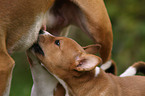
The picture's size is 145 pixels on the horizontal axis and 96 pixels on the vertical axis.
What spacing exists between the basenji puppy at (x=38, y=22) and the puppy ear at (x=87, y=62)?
449 millimetres

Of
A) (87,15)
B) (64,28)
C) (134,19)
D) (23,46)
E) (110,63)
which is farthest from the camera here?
(134,19)

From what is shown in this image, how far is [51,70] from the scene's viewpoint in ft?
9.80

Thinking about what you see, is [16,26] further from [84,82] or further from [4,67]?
[84,82]

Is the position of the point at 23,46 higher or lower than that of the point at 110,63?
higher

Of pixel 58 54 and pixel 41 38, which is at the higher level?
pixel 41 38

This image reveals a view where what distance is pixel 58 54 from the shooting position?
2953mm

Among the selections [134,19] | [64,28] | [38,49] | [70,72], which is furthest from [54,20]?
[134,19]

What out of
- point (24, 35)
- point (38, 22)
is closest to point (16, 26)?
point (24, 35)

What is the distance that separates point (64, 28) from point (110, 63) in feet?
2.35

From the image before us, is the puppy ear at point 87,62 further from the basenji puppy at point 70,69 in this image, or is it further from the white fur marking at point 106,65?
the white fur marking at point 106,65

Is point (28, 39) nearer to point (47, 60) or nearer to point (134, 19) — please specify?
point (47, 60)

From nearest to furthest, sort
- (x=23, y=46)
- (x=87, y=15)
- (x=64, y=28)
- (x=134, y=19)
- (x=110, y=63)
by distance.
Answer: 1. (x=23, y=46)
2. (x=87, y=15)
3. (x=64, y=28)
4. (x=110, y=63)
5. (x=134, y=19)

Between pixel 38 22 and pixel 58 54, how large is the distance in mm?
337

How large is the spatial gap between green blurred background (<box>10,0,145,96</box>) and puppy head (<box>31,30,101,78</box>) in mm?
2511
